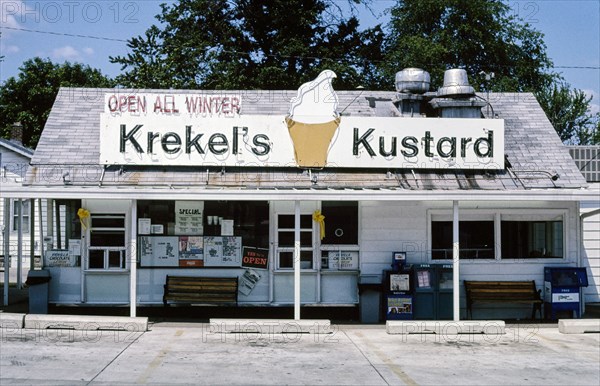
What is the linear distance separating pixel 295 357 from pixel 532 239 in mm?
7192

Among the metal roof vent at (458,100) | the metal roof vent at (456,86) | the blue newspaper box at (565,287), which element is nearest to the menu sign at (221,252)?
the metal roof vent at (458,100)

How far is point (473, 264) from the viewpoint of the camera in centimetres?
1648

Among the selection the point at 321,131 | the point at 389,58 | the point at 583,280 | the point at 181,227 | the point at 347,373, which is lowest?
the point at 347,373

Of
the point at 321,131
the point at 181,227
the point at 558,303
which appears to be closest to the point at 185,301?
the point at 181,227

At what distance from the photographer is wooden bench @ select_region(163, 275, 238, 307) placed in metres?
16.1

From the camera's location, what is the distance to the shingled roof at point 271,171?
53.7ft

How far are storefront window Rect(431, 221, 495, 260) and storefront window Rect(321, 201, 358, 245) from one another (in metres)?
1.79

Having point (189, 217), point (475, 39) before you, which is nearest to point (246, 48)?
point (475, 39)

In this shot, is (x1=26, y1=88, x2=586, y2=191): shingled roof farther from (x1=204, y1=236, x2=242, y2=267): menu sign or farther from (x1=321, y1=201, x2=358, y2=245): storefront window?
(x1=204, y1=236, x2=242, y2=267): menu sign

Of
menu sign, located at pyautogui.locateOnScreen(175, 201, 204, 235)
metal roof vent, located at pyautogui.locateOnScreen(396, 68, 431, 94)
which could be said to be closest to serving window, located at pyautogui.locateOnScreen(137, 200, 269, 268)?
menu sign, located at pyautogui.locateOnScreen(175, 201, 204, 235)

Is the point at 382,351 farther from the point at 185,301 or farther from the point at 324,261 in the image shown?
A: the point at 185,301

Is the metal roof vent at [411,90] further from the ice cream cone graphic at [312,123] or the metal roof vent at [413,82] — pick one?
the ice cream cone graphic at [312,123]

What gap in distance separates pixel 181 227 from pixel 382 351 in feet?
19.6

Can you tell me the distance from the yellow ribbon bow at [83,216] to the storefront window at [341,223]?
526 centimetres
